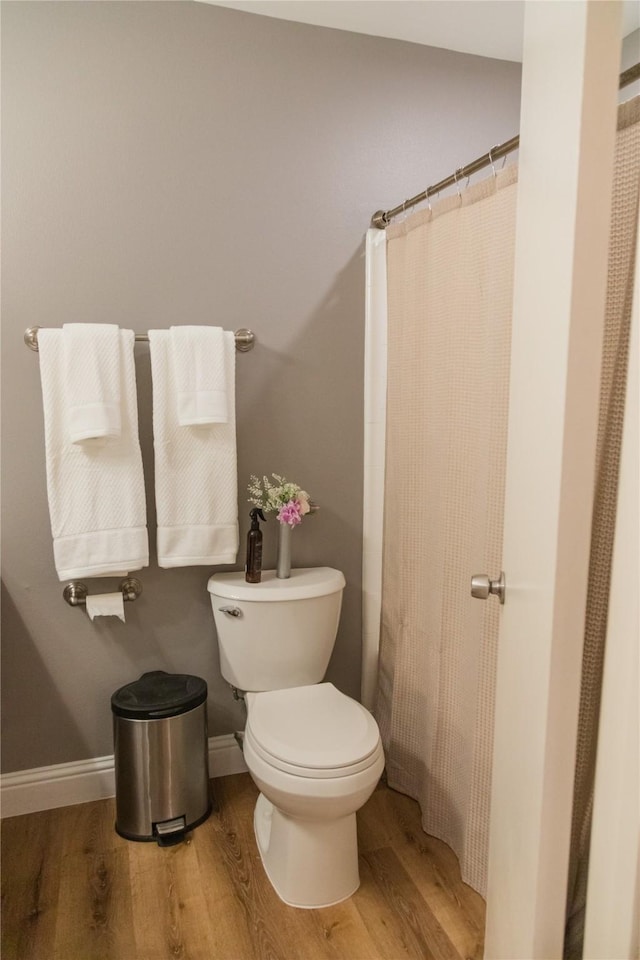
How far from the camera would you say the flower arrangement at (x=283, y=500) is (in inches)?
82.4

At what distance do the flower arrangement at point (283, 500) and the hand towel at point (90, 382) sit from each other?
497 mm

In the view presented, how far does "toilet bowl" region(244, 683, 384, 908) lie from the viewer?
5.36ft

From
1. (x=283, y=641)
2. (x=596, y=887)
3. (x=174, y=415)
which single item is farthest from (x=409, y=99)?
(x=596, y=887)

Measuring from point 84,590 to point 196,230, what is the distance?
1.16 m

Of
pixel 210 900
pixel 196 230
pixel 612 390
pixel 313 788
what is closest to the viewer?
pixel 612 390

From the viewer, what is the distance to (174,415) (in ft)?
6.59

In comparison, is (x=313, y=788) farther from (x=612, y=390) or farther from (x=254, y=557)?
(x=612, y=390)

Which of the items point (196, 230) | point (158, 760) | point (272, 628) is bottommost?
point (158, 760)

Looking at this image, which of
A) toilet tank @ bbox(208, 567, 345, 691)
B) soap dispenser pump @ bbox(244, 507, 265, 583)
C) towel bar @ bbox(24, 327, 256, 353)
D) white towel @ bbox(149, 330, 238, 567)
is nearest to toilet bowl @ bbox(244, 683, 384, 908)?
toilet tank @ bbox(208, 567, 345, 691)

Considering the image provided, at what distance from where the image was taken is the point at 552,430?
894 millimetres

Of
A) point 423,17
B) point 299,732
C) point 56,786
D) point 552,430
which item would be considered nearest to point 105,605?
point 56,786

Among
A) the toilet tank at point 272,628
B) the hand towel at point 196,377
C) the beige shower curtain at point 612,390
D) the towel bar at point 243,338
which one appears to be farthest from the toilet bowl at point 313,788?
the towel bar at point 243,338

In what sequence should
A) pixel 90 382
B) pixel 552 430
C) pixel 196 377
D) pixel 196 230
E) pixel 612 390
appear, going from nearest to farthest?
pixel 552 430, pixel 612 390, pixel 90 382, pixel 196 377, pixel 196 230

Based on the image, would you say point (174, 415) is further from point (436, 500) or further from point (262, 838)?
point (262, 838)
